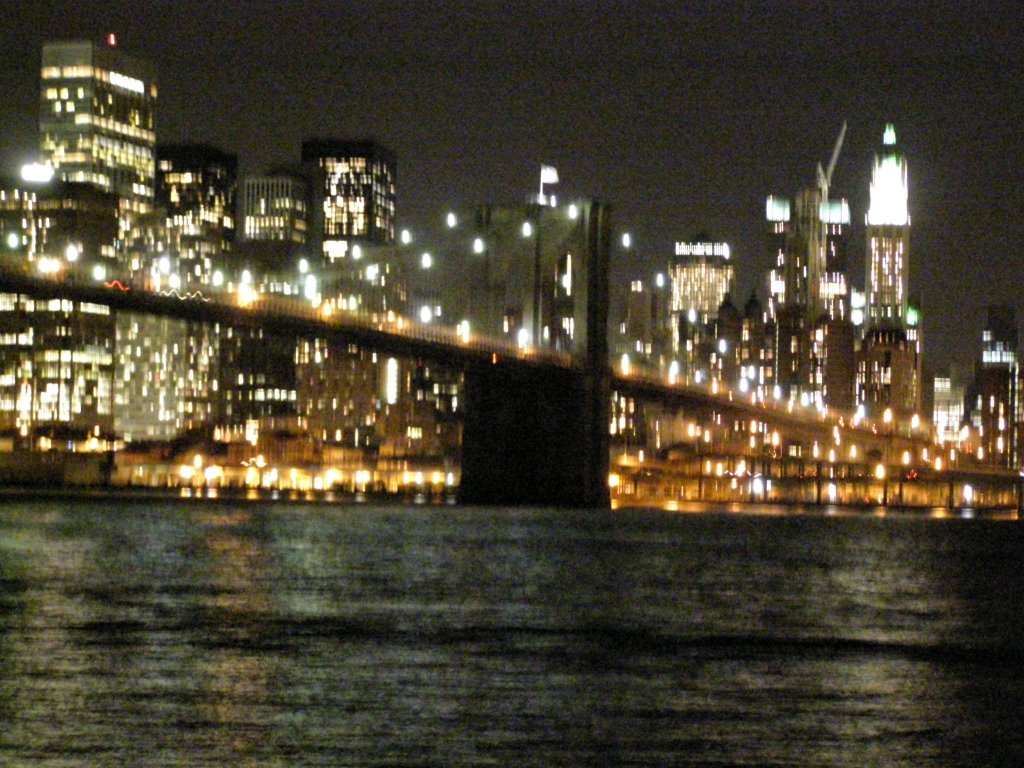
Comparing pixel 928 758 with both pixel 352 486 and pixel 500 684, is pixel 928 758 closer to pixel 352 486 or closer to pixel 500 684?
pixel 500 684

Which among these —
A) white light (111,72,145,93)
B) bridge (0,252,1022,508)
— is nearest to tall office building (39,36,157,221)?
white light (111,72,145,93)

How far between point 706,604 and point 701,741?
18.0 m

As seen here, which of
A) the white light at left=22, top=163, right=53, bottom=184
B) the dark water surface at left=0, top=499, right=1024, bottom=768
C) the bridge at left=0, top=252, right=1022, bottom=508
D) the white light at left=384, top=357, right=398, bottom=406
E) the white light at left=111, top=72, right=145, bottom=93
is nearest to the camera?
the dark water surface at left=0, top=499, right=1024, bottom=768

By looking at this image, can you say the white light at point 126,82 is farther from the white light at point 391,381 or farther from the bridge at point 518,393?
the bridge at point 518,393

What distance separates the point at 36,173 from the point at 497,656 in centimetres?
12204

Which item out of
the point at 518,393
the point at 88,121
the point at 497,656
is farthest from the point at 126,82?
the point at 497,656

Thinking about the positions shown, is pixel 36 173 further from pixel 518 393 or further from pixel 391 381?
pixel 518 393

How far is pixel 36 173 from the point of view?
14138 centimetres

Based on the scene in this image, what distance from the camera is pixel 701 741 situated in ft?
59.9

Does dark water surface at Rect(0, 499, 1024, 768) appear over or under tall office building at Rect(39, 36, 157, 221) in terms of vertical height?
under

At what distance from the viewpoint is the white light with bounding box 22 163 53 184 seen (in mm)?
136000

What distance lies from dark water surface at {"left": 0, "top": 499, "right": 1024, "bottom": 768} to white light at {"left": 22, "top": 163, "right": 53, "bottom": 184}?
281ft

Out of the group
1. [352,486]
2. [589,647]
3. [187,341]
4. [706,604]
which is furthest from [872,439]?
[589,647]

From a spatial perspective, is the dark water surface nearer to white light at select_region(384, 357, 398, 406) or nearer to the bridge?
the bridge
